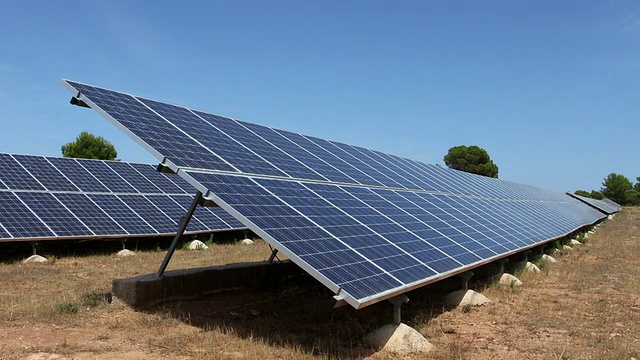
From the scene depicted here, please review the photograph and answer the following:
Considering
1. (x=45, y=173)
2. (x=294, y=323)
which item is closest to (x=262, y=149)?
(x=294, y=323)

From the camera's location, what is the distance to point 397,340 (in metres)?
7.47

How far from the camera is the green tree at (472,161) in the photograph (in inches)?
3248

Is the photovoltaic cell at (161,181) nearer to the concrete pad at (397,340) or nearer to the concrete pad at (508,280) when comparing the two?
the concrete pad at (508,280)

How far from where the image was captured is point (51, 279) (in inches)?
515

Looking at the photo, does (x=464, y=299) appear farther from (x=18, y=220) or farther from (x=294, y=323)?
(x=18, y=220)

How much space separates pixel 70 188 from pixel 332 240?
15903 millimetres

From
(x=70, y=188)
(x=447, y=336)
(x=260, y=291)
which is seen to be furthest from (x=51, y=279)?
(x=447, y=336)

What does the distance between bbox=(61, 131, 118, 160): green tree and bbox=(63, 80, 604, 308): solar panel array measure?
49.2 meters

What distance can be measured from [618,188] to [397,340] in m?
120

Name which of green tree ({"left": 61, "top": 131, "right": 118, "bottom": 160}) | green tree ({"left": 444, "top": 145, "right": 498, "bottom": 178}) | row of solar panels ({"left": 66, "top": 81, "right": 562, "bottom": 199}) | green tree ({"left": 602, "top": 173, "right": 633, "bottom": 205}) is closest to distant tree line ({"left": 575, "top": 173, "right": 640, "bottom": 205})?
green tree ({"left": 602, "top": 173, "right": 633, "bottom": 205})

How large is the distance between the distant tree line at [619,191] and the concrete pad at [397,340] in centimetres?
11569

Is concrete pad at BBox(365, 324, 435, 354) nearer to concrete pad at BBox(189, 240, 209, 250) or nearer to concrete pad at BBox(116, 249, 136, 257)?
concrete pad at BBox(116, 249, 136, 257)

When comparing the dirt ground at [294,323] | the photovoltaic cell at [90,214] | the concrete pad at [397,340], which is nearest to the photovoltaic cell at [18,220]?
the photovoltaic cell at [90,214]

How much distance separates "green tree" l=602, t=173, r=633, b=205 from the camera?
110 m
